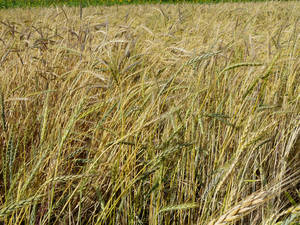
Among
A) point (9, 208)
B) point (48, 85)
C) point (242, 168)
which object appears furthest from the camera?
point (48, 85)

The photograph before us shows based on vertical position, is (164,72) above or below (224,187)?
above

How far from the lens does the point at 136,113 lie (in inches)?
40.4

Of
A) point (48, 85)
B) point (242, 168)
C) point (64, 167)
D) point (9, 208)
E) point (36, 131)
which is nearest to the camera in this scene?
point (9, 208)

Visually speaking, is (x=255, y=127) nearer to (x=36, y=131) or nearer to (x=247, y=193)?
(x=247, y=193)

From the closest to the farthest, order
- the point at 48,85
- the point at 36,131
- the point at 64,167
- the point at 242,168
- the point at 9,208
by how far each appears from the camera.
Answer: the point at 9,208 → the point at 242,168 → the point at 64,167 → the point at 36,131 → the point at 48,85

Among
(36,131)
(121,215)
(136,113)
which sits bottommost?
(121,215)

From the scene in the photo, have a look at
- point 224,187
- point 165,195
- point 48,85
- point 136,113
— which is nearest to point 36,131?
point 48,85

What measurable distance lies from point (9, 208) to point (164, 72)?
0.85 metres

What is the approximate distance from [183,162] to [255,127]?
0.86ft

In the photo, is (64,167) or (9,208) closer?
(9,208)

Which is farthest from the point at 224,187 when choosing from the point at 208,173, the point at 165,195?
the point at 165,195

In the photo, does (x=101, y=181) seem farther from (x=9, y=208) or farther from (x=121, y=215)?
(x=9, y=208)

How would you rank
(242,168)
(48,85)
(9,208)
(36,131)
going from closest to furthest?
1. (9,208)
2. (242,168)
3. (36,131)
4. (48,85)

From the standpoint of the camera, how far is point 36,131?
1.12m
